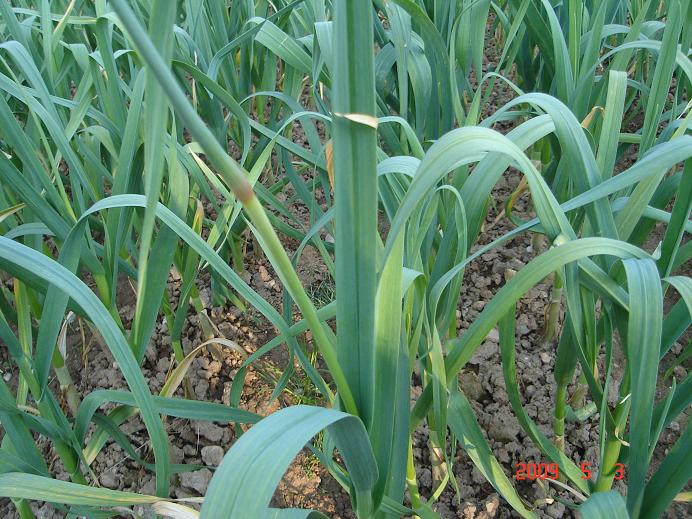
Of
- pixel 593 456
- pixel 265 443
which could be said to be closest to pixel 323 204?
pixel 593 456

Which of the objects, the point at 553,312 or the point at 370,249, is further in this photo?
the point at 553,312

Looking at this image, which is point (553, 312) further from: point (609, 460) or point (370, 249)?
point (370, 249)

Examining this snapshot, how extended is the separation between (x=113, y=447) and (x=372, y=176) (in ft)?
2.84

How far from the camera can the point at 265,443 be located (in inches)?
14.7

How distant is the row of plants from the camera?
1.44ft

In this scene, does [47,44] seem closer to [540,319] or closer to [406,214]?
[406,214]

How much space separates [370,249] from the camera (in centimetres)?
47

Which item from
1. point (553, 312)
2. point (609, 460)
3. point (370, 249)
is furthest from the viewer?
point (553, 312)

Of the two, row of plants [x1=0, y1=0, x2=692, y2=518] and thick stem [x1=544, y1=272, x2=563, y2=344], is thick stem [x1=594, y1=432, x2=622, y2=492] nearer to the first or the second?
row of plants [x1=0, y1=0, x2=692, y2=518]

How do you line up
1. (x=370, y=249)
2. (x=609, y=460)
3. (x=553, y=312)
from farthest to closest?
(x=553, y=312)
(x=609, y=460)
(x=370, y=249)

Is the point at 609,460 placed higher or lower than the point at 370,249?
lower

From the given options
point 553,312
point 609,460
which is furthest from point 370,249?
point 553,312

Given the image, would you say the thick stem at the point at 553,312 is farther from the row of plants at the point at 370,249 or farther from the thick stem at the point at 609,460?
the thick stem at the point at 609,460

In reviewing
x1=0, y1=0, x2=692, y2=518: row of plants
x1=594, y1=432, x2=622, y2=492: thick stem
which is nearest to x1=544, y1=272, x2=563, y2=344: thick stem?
x1=0, y1=0, x2=692, y2=518: row of plants
